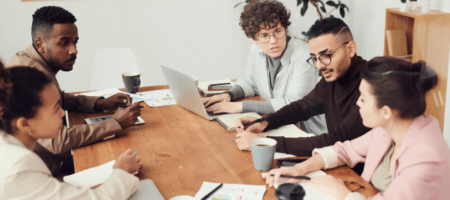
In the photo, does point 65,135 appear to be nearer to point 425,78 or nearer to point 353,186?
point 353,186

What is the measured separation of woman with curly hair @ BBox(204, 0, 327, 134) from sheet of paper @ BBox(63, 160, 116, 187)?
73cm

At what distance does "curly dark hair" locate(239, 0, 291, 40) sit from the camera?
2139 mm

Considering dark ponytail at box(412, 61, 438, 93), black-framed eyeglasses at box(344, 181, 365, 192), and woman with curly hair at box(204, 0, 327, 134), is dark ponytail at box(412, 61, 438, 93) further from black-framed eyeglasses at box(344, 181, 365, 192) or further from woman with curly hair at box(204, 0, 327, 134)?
woman with curly hair at box(204, 0, 327, 134)

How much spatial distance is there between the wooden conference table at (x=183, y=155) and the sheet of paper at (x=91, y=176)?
70mm

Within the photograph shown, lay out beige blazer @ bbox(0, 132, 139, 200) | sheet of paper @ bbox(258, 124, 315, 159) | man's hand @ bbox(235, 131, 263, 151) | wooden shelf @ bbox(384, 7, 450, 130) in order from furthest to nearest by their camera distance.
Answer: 1. wooden shelf @ bbox(384, 7, 450, 130)
2. sheet of paper @ bbox(258, 124, 315, 159)
3. man's hand @ bbox(235, 131, 263, 151)
4. beige blazer @ bbox(0, 132, 139, 200)

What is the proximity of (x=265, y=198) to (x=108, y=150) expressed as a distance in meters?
0.68

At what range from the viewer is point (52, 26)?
1.89 m

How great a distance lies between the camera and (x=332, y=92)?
66.1 inches

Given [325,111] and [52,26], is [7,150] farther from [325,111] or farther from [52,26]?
[325,111]

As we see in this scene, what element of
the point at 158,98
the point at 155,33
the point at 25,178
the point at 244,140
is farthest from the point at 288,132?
the point at 155,33

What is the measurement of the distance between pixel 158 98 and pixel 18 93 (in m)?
1.22

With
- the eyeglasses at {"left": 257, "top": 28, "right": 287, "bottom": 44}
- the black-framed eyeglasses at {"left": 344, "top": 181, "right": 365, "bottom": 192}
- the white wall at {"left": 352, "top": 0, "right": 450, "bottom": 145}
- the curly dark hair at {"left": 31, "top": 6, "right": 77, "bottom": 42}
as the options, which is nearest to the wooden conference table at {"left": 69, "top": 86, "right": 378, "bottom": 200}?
the black-framed eyeglasses at {"left": 344, "top": 181, "right": 365, "bottom": 192}

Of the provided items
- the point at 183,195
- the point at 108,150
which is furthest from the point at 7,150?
the point at 108,150

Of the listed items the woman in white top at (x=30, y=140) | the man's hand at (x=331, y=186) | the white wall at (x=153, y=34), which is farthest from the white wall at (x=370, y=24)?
the woman in white top at (x=30, y=140)
